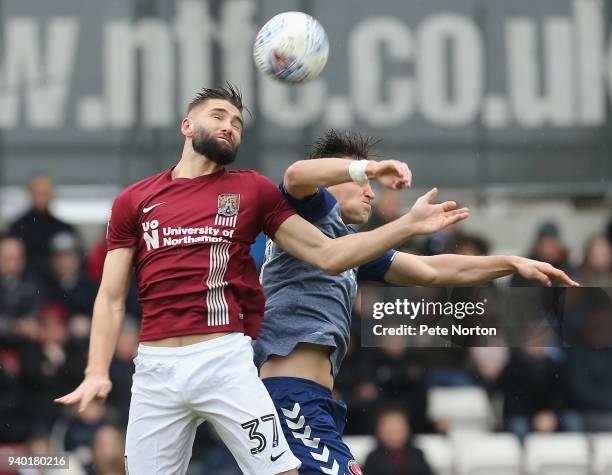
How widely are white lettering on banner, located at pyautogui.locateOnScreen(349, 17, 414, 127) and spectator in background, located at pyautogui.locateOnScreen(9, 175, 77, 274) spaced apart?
2702 mm

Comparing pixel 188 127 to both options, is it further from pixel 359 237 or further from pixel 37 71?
pixel 37 71

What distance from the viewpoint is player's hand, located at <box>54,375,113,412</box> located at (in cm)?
462

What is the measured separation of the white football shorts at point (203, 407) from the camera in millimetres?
4605

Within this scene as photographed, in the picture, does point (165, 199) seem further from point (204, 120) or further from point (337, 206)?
point (337, 206)

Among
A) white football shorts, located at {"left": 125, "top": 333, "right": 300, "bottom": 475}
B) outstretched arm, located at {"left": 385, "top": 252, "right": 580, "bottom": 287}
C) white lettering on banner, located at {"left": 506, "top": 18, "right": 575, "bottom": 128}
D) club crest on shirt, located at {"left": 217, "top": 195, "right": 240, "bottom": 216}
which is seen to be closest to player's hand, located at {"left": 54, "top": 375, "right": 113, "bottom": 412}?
white football shorts, located at {"left": 125, "top": 333, "right": 300, "bottom": 475}

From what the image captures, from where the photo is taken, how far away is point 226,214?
4.82 m

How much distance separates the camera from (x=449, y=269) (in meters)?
5.30

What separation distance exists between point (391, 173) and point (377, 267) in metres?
1.01

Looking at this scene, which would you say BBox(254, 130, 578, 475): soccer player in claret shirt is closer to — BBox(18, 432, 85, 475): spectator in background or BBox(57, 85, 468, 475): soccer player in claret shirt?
BBox(57, 85, 468, 475): soccer player in claret shirt

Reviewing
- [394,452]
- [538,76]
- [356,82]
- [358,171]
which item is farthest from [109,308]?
[538,76]

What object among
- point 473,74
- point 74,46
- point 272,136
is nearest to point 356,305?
point 272,136

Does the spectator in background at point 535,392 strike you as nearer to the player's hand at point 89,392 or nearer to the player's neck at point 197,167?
the player's neck at point 197,167

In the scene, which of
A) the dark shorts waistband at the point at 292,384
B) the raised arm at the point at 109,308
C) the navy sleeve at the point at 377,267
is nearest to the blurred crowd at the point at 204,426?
the navy sleeve at the point at 377,267

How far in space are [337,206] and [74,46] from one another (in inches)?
221
